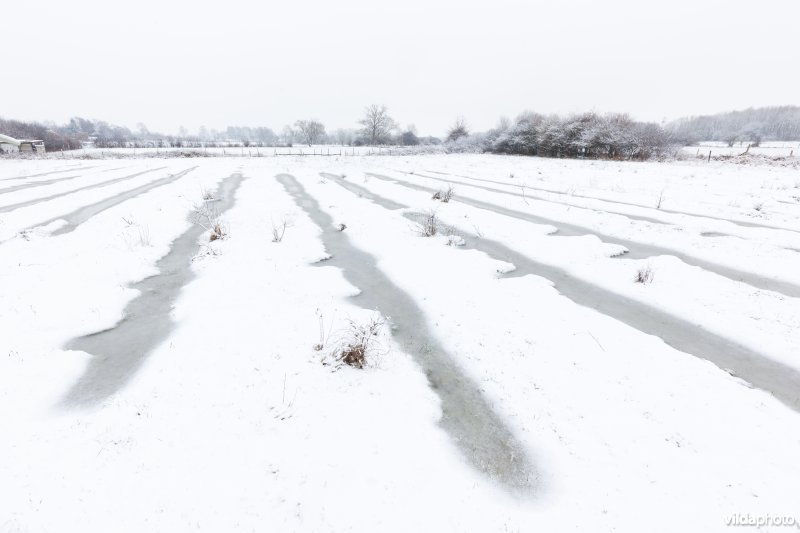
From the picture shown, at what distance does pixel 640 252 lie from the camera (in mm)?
7285

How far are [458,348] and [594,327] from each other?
5.88 feet

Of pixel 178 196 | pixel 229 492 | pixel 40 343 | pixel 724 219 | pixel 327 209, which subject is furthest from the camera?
pixel 178 196

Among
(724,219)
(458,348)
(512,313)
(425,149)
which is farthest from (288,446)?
(425,149)

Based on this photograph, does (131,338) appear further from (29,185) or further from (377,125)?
(377,125)

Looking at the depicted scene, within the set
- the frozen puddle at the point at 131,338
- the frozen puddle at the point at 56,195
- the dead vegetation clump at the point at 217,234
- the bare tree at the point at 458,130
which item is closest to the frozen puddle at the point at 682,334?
the frozen puddle at the point at 131,338

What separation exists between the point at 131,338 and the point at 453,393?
151 inches

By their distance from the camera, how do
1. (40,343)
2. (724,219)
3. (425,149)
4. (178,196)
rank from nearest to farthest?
(40,343) → (724,219) → (178,196) → (425,149)

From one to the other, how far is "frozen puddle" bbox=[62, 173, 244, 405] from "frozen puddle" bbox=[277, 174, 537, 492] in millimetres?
2611

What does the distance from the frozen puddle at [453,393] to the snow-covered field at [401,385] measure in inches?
0.8

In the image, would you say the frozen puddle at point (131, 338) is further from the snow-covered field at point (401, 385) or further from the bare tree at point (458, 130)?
the bare tree at point (458, 130)

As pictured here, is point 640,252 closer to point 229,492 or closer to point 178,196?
point 229,492

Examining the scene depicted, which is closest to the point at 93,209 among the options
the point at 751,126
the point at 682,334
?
the point at 682,334

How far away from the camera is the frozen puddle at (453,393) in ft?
8.89

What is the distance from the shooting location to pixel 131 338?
427 centimetres
